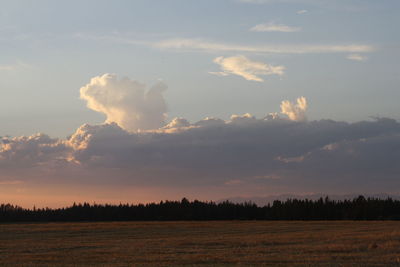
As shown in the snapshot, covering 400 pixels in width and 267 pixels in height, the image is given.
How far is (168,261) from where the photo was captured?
38.2 metres

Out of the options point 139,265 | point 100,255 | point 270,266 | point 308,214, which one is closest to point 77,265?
point 139,265

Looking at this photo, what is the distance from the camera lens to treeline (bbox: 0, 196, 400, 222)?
170 metres

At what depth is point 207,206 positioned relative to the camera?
194 metres

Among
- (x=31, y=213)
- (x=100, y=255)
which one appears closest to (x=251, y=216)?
(x=31, y=213)

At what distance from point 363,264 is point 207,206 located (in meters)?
160

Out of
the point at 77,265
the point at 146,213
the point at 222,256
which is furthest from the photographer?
the point at 146,213

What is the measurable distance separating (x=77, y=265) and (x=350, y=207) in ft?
477

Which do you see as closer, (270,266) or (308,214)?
(270,266)

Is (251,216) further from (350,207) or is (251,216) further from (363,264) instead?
(363,264)

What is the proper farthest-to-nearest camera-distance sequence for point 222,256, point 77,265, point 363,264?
point 222,256, point 77,265, point 363,264

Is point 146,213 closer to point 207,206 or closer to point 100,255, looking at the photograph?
point 207,206

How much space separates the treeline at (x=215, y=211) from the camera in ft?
558

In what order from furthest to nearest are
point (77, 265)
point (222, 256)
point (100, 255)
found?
point (100, 255) < point (222, 256) < point (77, 265)

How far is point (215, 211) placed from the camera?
18962 centimetres
